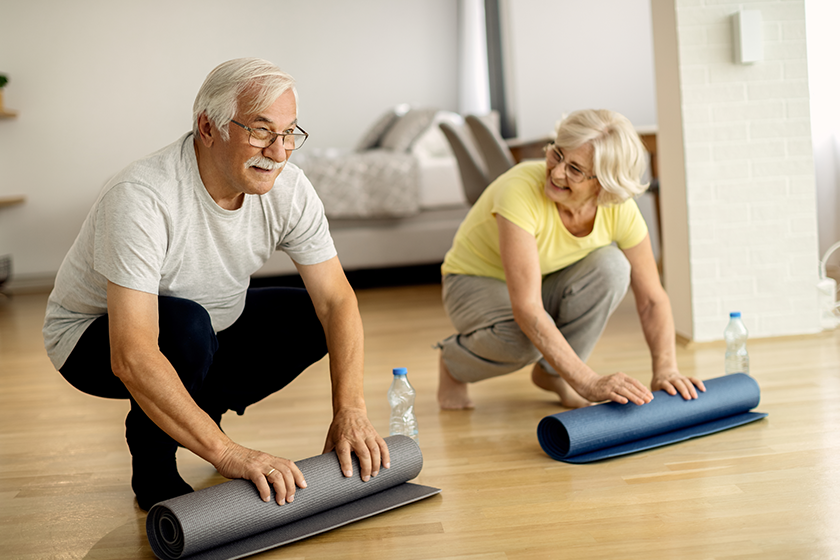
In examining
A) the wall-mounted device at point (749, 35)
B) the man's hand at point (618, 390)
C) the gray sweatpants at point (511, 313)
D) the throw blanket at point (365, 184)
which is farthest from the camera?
the throw blanket at point (365, 184)

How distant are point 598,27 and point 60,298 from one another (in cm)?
484

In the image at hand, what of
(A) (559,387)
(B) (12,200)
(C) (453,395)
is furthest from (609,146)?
(B) (12,200)

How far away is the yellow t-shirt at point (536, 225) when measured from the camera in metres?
1.92

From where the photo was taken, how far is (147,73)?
21.8 feet

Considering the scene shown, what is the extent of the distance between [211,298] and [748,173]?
1.92 meters

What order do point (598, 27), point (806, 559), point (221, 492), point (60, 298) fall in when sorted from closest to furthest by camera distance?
point (806, 559) < point (221, 492) < point (60, 298) < point (598, 27)

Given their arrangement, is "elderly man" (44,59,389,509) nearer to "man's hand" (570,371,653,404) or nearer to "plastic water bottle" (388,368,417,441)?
"plastic water bottle" (388,368,417,441)

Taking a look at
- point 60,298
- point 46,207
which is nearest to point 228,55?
point 46,207

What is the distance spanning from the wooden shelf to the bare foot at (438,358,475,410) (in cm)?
503

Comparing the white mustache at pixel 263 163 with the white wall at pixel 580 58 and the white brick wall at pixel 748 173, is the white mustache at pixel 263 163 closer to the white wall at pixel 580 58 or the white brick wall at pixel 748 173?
the white brick wall at pixel 748 173

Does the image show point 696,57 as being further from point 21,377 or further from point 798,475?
point 21,377

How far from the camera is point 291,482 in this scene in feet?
4.40

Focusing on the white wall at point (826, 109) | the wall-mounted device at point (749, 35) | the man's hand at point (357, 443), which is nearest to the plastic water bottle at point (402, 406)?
the man's hand at point (357, 443)

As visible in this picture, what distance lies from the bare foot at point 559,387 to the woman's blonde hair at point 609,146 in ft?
1.91
